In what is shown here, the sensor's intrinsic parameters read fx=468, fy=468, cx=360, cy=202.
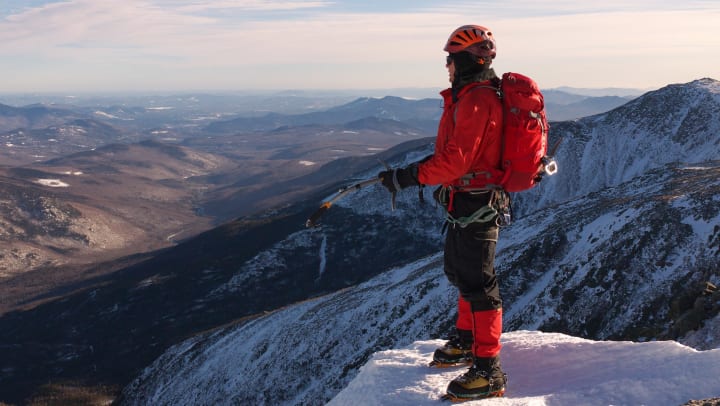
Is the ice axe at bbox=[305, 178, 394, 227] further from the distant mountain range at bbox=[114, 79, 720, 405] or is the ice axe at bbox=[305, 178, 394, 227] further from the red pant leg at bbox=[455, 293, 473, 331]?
the distant mountain range at bbox=[114, 79, 720, 405]

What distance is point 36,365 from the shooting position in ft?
318

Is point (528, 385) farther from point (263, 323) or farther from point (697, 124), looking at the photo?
point (697, 124)

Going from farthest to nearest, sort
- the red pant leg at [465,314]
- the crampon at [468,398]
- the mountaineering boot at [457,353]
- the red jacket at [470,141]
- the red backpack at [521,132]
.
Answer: the mountaineering boot at [457,353], the red pant leg at [465,314], the crampon at [468,398], the red backpack at [521,132], the red jacket at [470,141]

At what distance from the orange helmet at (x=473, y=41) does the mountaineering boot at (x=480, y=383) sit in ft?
17.3

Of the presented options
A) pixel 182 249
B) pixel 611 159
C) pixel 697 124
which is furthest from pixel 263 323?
pixel 182 249

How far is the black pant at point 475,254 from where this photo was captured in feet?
26.6

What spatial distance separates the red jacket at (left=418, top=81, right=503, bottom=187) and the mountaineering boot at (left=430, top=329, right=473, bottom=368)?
3317 mm

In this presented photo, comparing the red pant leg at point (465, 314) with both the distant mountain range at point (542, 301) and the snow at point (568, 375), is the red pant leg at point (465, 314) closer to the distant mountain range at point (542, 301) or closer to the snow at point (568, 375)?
the snow at point (568, 375)

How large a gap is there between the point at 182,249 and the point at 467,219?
165 m

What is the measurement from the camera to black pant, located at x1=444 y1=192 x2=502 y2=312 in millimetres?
8109

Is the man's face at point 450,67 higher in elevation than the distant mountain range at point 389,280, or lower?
higher

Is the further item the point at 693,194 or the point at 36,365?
the point at 36,365

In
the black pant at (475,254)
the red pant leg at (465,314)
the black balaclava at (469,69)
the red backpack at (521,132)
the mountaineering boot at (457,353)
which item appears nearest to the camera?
the red backpack at (521,132)

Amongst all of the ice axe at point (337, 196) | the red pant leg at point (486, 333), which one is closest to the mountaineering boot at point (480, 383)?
the red pant leg at point (486, 333)
